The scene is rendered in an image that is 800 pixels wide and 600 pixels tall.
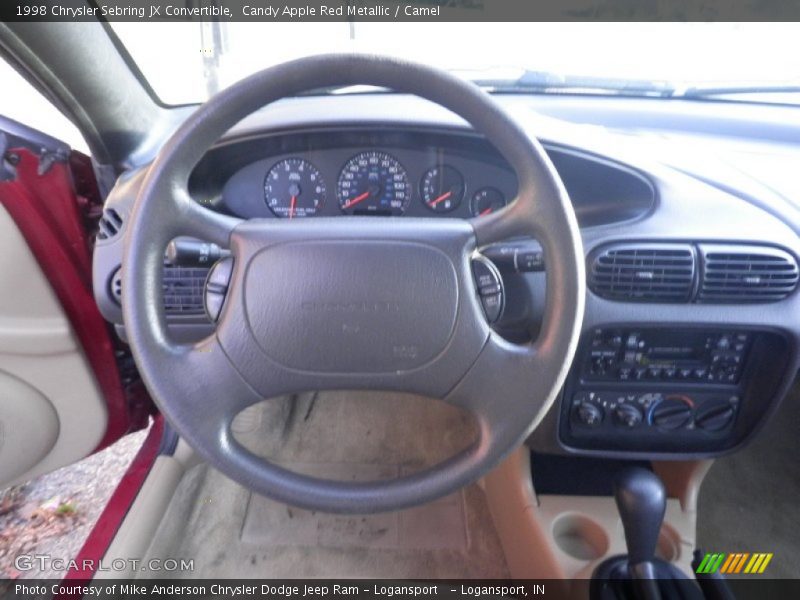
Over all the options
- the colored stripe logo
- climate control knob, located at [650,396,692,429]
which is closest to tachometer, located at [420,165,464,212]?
climate control knob, located at [650,396,692,429]

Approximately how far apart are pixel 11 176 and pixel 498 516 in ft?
4.66

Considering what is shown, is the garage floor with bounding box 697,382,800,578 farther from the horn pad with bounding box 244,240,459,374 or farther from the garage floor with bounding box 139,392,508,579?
the horn pad with bounding box 244,240,459,374

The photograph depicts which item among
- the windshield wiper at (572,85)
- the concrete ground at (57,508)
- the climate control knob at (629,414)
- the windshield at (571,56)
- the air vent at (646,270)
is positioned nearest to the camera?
the air vent at (646,270)

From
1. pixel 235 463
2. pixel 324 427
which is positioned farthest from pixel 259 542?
pixel 235 463

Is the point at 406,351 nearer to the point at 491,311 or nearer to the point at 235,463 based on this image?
the point at 491,311

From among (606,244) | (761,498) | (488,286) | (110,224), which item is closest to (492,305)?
(488,286)

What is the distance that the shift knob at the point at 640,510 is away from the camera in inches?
42.6

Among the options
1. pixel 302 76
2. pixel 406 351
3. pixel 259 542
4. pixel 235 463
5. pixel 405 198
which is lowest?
pixel 259 542

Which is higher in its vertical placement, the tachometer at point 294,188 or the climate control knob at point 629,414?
the tachometer at point 294,188

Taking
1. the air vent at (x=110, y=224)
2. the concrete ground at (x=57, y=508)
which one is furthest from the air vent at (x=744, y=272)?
the concrete ground at (x=57, y=508)

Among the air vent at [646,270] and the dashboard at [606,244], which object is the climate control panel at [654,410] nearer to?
the dashboard at [606,244]

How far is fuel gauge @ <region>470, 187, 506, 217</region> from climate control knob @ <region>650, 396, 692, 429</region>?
51 cm

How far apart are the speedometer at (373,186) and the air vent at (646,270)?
1.31ft

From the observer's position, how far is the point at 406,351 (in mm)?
829
